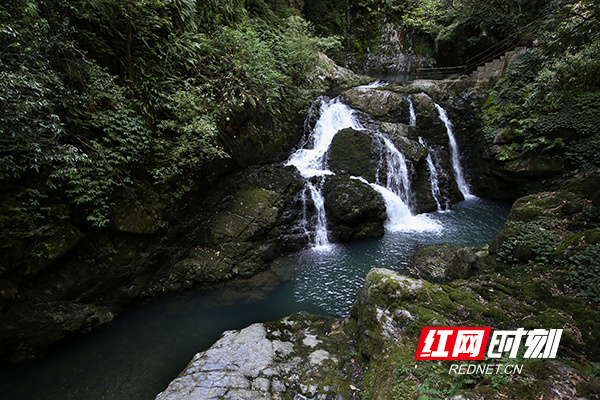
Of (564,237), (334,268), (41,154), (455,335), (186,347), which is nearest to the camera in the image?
(455,335)

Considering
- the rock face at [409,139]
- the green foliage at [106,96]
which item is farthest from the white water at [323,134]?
the green foliage at [106,96]

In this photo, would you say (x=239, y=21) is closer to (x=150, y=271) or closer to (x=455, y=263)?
(x=150, y=271)

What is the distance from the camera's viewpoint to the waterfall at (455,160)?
42.9ft

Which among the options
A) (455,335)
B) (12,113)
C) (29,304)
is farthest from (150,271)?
(455,335)

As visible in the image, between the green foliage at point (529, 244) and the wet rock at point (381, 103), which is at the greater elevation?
the wet rock at point (381, 103)

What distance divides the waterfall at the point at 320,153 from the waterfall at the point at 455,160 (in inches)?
204

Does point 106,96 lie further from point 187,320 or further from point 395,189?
point 395,189

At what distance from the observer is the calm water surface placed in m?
4.29

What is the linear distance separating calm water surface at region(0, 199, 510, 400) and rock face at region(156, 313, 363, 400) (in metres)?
1.31

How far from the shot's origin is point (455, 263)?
19.7 feet

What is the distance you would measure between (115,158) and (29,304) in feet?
10.2

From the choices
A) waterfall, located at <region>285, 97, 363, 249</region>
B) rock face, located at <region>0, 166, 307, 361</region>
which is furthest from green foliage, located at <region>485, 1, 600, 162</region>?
rock face, located at <region>0, 166, 307, 361</region>

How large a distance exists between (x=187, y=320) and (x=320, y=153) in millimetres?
7968

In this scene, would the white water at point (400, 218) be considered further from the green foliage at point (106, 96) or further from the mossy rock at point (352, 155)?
the green foliage at point (106, 96)
